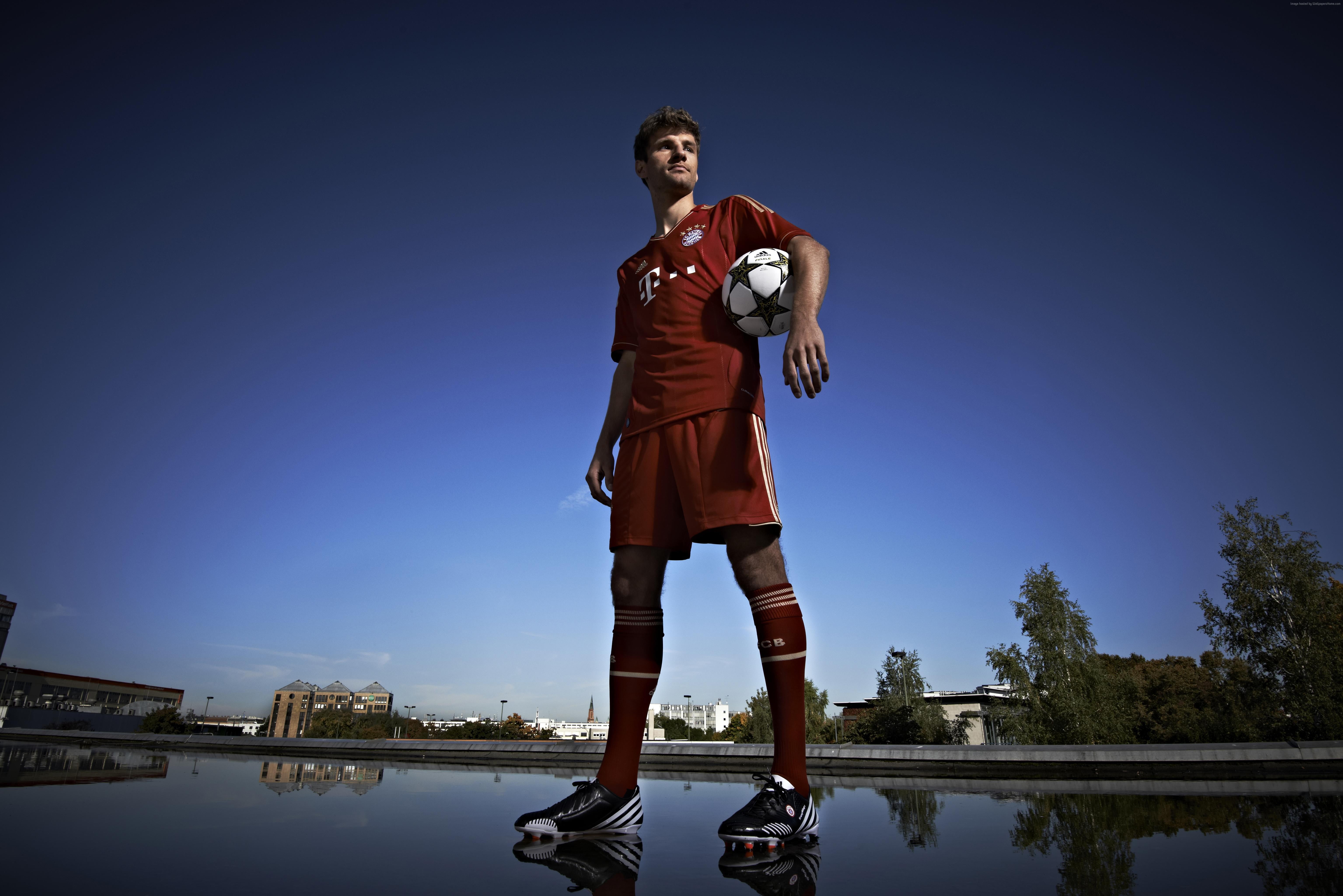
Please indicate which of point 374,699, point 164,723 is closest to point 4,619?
point 164,723

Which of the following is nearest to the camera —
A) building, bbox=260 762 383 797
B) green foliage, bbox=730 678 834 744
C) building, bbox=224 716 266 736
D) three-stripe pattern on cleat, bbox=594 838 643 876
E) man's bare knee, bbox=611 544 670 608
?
three-stripe pattern on cleat, bbox=594 838 643 876

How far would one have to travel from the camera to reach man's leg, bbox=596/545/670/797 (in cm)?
220

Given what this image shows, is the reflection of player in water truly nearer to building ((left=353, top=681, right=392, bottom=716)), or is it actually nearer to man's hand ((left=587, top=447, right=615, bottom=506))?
man's hand ((left=587, top=447, right=615, bottom=506))

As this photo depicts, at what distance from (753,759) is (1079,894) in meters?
4.26

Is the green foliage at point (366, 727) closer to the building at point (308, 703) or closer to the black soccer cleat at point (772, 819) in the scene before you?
the black soccer cleat at point (772, 819)

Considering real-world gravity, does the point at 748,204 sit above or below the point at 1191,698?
above

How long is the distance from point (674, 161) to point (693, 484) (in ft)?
5.20

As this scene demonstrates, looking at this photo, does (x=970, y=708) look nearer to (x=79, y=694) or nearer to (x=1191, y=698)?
(x=1191, y=698)

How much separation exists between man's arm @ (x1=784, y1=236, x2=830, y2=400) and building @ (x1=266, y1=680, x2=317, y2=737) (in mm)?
138227

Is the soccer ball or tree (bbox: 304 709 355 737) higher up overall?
the soccer ball

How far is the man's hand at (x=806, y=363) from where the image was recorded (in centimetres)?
219

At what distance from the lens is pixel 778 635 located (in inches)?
87.9

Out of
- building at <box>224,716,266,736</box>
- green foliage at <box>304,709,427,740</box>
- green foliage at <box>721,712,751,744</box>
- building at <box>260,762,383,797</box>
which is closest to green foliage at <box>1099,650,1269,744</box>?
building at <box>260,762,383,797</box>

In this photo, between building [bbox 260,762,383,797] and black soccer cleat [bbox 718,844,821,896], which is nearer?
black soccer cleat [bbox 718,844,821,896]
